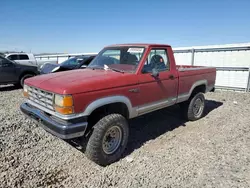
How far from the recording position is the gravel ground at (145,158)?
2.75 metres

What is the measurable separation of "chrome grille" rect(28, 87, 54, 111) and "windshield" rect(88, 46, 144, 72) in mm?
1332

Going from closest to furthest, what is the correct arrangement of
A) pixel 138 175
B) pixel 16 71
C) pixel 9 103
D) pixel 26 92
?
pixel 138 175
pixel 26 92
pixel 9 103
pixel 16 71

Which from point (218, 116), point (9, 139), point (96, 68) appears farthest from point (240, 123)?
point (9, 139)

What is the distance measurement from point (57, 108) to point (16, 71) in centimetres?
750

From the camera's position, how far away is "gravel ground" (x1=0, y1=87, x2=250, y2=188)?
275cm

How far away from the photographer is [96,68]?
12.9 feet

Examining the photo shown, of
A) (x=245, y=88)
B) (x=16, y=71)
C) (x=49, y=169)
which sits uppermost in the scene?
(x=16, y=71)

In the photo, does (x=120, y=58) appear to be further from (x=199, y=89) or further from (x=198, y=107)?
(x=198, y=107)

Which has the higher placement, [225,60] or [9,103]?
[225,60]

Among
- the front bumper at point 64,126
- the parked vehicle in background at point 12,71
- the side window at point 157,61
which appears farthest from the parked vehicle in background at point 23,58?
the front bumper at point 64,126

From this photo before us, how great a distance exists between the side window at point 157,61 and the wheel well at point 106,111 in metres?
0.87

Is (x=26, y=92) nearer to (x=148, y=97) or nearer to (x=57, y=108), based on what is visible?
(x=57, y=108)

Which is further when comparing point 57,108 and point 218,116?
point 218,116

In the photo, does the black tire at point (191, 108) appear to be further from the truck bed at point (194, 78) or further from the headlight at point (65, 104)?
the headlight at point (65, 104)
